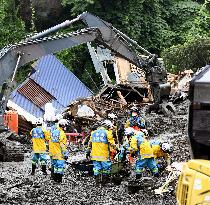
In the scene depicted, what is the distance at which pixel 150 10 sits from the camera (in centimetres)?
3678

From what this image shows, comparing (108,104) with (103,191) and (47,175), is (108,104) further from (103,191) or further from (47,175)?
(103,191)

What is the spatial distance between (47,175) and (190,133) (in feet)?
29.2

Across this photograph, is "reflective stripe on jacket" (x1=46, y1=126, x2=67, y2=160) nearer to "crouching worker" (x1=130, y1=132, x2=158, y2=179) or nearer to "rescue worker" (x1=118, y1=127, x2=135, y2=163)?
"rescue worker" (x1=118, y1=127, x2=135, y2=163)

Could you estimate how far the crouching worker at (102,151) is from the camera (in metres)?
13.5

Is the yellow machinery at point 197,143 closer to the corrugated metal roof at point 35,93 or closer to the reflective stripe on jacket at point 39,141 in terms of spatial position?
the reflective stripe on jacket at point 39,141

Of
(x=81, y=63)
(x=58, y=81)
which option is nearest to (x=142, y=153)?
(x=58, y=81)

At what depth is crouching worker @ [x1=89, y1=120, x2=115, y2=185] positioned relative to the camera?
44.3ft

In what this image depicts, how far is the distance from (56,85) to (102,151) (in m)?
15.1

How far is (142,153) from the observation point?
1284 centimetres

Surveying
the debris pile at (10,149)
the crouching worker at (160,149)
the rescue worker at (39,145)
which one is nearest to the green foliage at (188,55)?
the debris pile at (10,149)

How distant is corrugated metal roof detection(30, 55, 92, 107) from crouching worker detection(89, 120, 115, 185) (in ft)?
45.5

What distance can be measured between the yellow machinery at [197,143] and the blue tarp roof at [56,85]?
773 inches

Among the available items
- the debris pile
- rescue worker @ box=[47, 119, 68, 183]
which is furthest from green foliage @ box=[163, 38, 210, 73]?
rescue worker @ box=[47, 119, 68, 183]

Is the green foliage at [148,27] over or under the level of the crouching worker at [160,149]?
over
